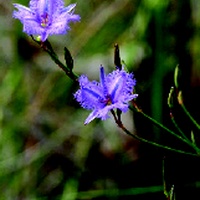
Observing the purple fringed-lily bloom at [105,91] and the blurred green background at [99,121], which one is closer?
the purple fringed-lily bloom at [105,91]

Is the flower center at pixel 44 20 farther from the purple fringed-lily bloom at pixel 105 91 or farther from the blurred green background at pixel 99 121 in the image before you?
the blurred green background at pixel 99 121

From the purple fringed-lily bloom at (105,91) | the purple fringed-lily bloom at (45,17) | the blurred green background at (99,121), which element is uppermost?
the blurred green background at (99,121)

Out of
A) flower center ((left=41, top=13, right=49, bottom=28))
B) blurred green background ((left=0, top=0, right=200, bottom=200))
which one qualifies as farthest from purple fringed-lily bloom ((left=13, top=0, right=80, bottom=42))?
blurred green background ((left=0, top=0, right=200, bottom=200))

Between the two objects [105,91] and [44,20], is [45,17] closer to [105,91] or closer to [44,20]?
[44,20]

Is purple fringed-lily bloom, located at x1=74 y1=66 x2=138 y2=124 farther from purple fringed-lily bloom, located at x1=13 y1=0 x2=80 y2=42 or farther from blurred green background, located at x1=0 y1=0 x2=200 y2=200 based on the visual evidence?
blurred green background, located at x1=0 y1=0 x2=200 y2=200

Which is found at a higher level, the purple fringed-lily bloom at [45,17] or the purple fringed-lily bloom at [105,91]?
the purple fringed-lily bloom at [45,17]

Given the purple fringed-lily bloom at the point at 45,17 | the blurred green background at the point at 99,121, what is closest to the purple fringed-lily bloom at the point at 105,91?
the purple fringed-lily bloom at the point at 45,17

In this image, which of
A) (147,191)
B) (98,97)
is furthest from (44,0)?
(147,191)

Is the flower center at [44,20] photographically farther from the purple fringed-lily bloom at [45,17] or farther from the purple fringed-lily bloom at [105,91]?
the purple fringed-lily bloom at [105,91]
